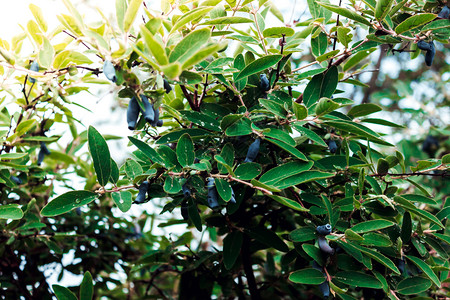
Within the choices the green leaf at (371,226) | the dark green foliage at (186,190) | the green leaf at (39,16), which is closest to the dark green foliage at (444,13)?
the green leaf at (371,226)

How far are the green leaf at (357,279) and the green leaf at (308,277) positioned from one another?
0.05m

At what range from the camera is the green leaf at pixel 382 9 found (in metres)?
0.95

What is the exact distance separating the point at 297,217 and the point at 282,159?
1.01ft

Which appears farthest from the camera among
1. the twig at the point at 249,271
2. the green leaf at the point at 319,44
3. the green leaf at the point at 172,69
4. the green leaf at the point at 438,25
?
the twig at the point at 249,271

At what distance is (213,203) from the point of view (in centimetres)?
90

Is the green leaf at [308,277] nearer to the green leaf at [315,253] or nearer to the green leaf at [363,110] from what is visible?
the green leaf at [315,253]

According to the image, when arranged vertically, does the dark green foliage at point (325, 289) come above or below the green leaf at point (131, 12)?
below

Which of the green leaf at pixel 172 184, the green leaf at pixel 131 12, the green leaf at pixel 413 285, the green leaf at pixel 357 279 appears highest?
the green leaf at pixel 131 12

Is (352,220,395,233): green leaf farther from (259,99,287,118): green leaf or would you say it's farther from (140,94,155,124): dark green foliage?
(140,94,155,124): dark green foliage

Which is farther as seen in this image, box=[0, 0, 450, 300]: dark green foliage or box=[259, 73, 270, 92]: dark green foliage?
box=[259, 73, 270, 92]: dark green foliage

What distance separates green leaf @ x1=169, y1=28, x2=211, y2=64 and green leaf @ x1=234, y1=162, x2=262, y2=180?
306mm

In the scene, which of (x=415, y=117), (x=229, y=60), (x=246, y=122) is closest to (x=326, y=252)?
(x=246, y=122)

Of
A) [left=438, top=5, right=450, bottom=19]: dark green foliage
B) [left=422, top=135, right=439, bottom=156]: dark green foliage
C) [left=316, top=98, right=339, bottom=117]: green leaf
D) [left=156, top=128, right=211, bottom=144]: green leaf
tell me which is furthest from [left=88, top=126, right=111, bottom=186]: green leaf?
[left=422, top=135, right=439, bottom=156]: dark green foliage

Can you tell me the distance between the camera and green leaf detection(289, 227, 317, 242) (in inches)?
39.3
